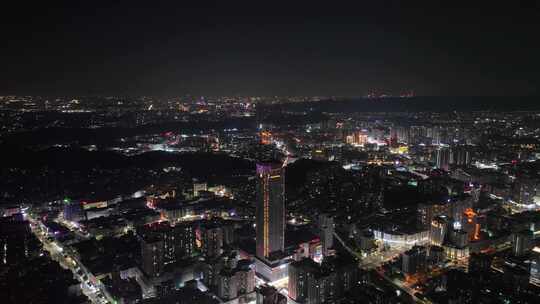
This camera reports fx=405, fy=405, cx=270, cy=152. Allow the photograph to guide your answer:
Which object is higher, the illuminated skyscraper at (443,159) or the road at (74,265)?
the illuminated skyscraper at (443,159)

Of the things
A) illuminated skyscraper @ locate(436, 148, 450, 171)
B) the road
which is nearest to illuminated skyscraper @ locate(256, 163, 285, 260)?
the road

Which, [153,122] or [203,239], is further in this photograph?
[153,122]

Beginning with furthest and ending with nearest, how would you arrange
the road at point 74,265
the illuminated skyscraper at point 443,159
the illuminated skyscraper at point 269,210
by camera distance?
the illuminated skyscraper at point 443,159 < the illuminated skyscraper at point 269,210 < the road at point 74,265

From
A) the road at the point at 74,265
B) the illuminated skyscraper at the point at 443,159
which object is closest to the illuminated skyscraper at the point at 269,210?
the road at the point at 74,265

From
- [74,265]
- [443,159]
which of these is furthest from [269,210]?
[443,159]

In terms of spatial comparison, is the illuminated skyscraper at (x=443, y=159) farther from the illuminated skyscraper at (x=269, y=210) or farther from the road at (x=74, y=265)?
the road at (x=74, y=265)

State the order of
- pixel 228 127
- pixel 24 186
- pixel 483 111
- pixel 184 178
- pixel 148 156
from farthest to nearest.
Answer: pixel 483 111 < pixel 228 127 < pixel 148 156 < pixel 184 178 < pixel 24 186

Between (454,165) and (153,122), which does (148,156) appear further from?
(454,165)

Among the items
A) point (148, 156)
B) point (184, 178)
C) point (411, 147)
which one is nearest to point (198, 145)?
point (148, 156)

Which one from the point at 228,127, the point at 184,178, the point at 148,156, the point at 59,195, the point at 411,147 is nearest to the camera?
the point at 59,195
